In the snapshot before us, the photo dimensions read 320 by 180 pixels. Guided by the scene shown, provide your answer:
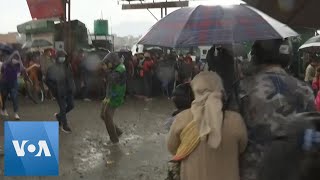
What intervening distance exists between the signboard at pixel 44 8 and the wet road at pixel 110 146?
3.71 metres

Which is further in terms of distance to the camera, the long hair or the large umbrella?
the large umbrella

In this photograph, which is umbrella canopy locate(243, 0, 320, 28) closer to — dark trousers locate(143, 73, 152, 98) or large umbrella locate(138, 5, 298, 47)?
large umbrella locate(138, 5, 298, 47)

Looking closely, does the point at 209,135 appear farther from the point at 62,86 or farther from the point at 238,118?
the point at 62,86

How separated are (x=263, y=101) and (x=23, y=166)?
3830mm

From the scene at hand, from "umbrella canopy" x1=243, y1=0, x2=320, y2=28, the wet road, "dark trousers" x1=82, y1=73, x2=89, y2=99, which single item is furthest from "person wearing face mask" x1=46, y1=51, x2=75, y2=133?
"umbrella canopy" x1=243, y1=0, x2=320, y2=28

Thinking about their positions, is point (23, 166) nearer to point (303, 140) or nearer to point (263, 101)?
point (263, 101)

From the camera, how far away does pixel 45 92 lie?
15625 mm

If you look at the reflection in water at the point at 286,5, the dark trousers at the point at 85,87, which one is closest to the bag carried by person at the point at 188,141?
the reflection in water at the point at 286,5

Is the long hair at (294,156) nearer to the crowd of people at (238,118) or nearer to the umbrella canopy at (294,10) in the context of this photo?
the crowd of people at (238,118)

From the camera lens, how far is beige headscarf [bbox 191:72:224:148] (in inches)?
116

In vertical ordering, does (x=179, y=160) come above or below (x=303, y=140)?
below

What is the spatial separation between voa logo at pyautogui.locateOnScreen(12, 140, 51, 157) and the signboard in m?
10.7

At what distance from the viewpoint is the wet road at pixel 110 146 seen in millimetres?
6859

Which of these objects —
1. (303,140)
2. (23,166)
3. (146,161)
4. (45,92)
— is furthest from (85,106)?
(303,140)
